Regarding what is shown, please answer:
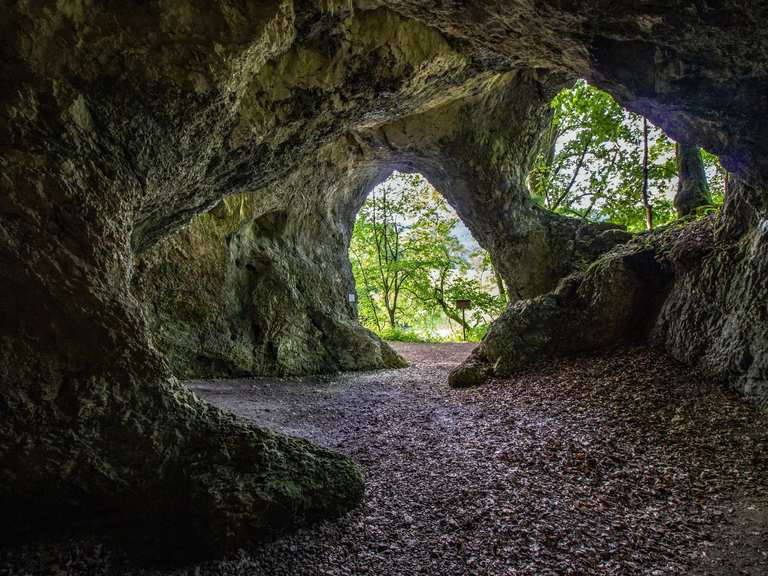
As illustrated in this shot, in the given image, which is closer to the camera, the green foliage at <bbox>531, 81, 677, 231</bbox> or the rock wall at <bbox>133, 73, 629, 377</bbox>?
the rock wall at <bbox>133, 73, 629, 377</bbox>

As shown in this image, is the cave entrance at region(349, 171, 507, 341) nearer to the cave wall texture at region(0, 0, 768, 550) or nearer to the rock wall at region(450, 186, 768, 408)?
the rock wall at region(450, 186, 768, 408)

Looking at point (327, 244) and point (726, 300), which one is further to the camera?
point (327, 244)

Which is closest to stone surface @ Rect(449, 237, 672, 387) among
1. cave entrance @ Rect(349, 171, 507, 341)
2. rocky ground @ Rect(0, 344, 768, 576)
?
rocky ground @ Rect(0, 344, 768, 576)

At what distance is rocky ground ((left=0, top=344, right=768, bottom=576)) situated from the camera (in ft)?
7.61

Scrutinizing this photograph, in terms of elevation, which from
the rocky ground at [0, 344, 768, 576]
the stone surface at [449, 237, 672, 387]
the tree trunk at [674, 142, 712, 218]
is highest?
the tree trunk at [674, 142, 712, 218]

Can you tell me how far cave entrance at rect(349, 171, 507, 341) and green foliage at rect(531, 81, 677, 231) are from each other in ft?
18.7

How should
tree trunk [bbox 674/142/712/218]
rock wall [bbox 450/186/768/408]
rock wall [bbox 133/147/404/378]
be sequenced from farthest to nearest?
rock wall [bbox 133/147/404/378] → tree trunk [bbox 674/142/712/218] → rock wall [bbox 450/186/768/408]

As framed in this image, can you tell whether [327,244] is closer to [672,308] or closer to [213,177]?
[213,177]

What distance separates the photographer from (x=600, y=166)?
41.4 ft

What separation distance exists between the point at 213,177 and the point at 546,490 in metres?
5.20

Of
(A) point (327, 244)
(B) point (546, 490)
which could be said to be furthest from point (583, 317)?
(A) point (327, 244)

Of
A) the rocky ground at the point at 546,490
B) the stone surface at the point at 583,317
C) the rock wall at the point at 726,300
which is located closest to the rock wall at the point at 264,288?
the rocky ground at the point at 546,490

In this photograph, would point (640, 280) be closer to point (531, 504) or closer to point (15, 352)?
point (531, 504)

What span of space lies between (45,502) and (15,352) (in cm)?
93
